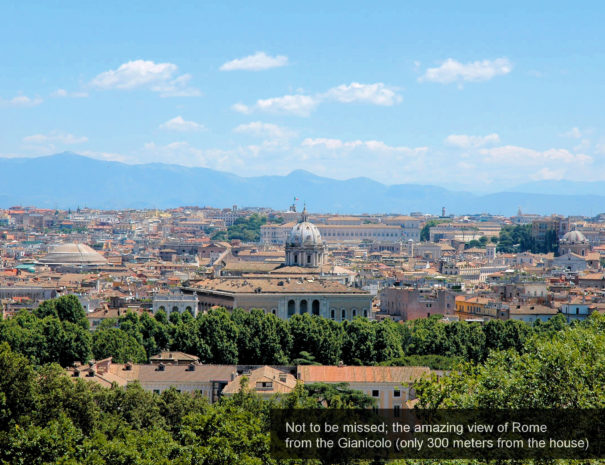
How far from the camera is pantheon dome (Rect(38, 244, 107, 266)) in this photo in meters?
154

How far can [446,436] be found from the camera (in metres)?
28.5

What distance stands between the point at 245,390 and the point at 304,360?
57.9 ft

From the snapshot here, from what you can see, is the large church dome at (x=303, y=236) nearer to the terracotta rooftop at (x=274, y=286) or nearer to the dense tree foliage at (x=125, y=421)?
the terracotta rooftop at (x=274, y=286)

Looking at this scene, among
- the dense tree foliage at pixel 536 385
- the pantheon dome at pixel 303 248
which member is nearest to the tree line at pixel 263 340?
the dense tree foliage at pixel 536 385

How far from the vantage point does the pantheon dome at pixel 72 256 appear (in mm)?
154375

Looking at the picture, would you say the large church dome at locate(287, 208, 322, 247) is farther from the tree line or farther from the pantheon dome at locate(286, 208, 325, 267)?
the tree line

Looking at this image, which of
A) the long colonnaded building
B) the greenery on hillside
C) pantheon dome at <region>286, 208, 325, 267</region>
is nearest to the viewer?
the greenery on hillside

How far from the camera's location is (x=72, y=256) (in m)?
158

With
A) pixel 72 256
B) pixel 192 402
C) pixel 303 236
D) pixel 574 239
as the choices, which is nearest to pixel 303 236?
pixel 303 236

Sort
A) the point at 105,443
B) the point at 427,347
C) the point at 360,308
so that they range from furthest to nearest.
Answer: the point at 360,308, the point at 427,347, the point at 105,443

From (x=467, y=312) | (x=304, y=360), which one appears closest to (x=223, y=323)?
(x=304, y=360)

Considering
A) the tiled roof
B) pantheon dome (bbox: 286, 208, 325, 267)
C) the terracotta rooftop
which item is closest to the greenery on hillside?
the tiled roof

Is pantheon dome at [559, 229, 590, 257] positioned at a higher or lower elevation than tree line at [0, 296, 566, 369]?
higher

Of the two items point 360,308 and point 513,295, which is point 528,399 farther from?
point 513,295
